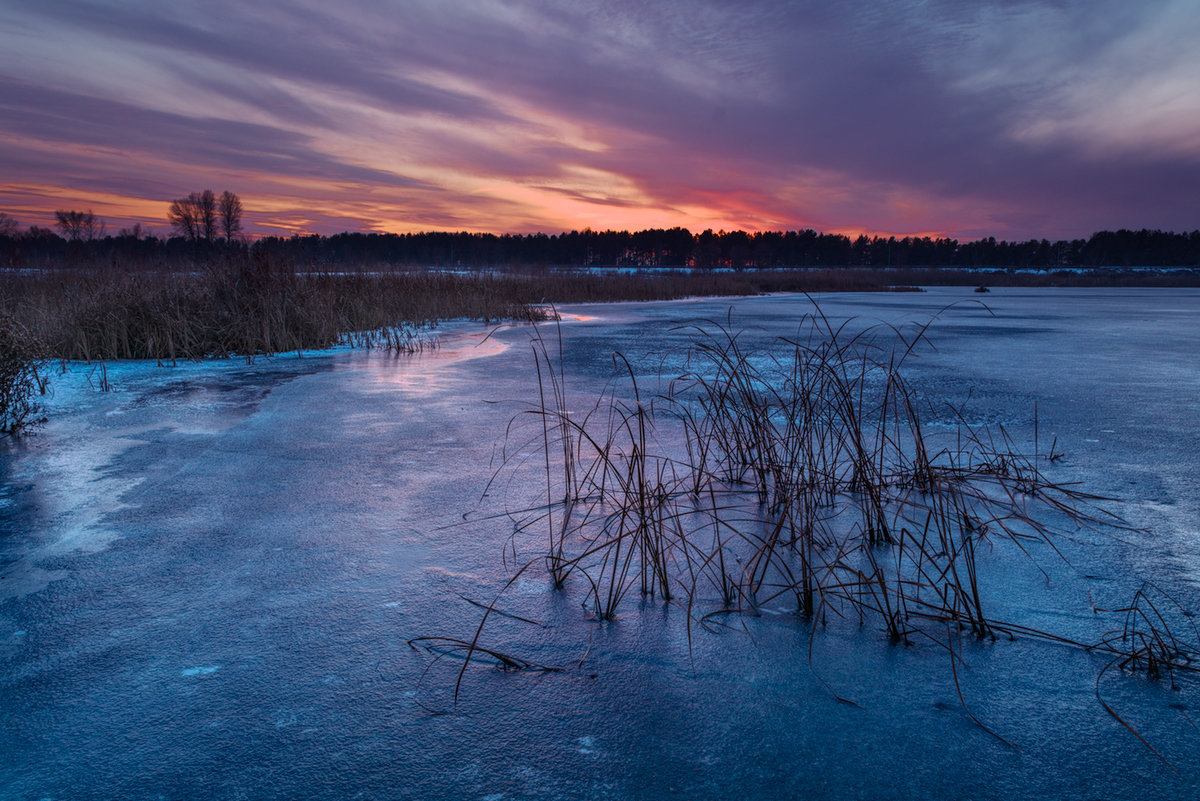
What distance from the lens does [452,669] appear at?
1968 millimetres

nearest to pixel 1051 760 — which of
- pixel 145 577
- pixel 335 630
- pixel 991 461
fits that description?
pixel 335 630

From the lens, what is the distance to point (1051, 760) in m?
1.58

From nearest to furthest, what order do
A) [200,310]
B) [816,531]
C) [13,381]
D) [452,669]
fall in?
[452,669] → [816,531] → [13,381] → [200,310]

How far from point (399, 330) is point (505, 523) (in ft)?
34.6

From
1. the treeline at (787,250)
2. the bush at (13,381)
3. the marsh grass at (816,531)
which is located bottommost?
the marsh grass at (816,531)

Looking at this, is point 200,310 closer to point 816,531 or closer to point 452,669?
point 452,669

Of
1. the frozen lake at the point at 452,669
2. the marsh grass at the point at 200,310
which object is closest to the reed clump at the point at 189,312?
the marsh grass at the point at 200,310

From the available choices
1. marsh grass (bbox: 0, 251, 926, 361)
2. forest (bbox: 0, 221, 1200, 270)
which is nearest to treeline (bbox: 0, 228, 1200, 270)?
forest (bbox: 0, 221, 1200, 270)

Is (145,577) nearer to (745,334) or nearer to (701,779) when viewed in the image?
(701,779)

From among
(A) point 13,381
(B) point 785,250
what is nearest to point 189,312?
(A) point 13,381

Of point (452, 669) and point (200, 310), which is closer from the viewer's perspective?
point (452, 669)

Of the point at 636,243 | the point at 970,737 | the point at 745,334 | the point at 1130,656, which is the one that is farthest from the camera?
the point at 636,243

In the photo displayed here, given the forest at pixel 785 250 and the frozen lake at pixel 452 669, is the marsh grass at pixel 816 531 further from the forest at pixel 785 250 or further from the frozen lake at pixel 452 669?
the forest at pixel 785 250

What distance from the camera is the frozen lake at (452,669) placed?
1.54 m
